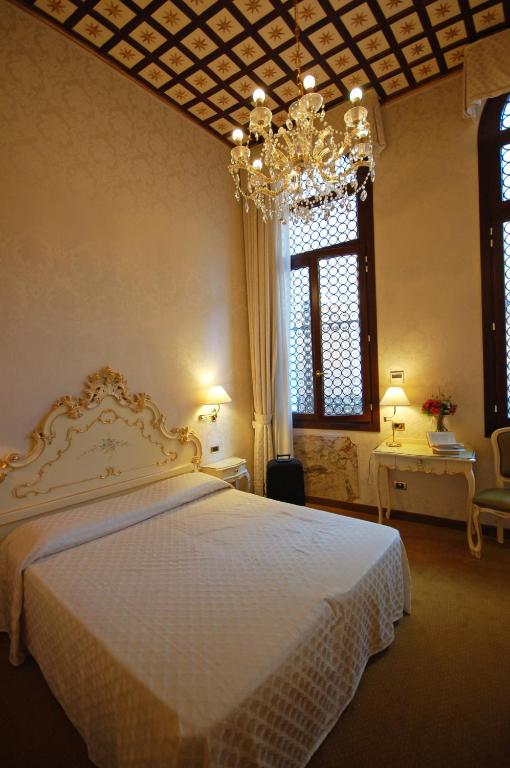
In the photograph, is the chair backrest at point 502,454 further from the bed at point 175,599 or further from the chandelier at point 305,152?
the chandelier at point 305,152

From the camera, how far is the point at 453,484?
→ 10.7 feet

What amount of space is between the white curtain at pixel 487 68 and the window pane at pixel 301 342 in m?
1.87

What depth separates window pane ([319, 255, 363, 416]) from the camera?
3666mm

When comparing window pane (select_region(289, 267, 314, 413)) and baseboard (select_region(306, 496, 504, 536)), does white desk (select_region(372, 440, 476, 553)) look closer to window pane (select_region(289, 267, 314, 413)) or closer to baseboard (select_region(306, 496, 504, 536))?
baseboard (select_region(306, 496, 504, 536))

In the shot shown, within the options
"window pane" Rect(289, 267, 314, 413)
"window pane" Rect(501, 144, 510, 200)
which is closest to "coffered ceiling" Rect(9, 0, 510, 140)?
"window pane" Rect(501, 144, 510, 200)

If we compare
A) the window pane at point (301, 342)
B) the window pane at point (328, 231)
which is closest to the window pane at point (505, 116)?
the window pane at point (328, 231)

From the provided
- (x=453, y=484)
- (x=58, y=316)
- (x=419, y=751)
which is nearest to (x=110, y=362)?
(x=58, y=316)

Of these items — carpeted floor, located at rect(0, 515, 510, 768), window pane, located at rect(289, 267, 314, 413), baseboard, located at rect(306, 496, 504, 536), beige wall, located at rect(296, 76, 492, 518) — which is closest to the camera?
carpeted floor, located at rect(0, 515, 510, 768)

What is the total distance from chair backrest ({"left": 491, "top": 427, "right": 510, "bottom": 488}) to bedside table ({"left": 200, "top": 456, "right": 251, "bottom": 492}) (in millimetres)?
2126

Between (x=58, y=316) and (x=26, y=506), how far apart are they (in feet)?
4.02

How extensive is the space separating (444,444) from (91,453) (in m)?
2.67

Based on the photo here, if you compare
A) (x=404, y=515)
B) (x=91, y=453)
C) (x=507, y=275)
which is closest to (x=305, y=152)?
(x=507, y=275)

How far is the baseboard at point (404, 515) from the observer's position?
322 cm

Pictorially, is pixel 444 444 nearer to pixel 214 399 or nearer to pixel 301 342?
pixel 301 342
